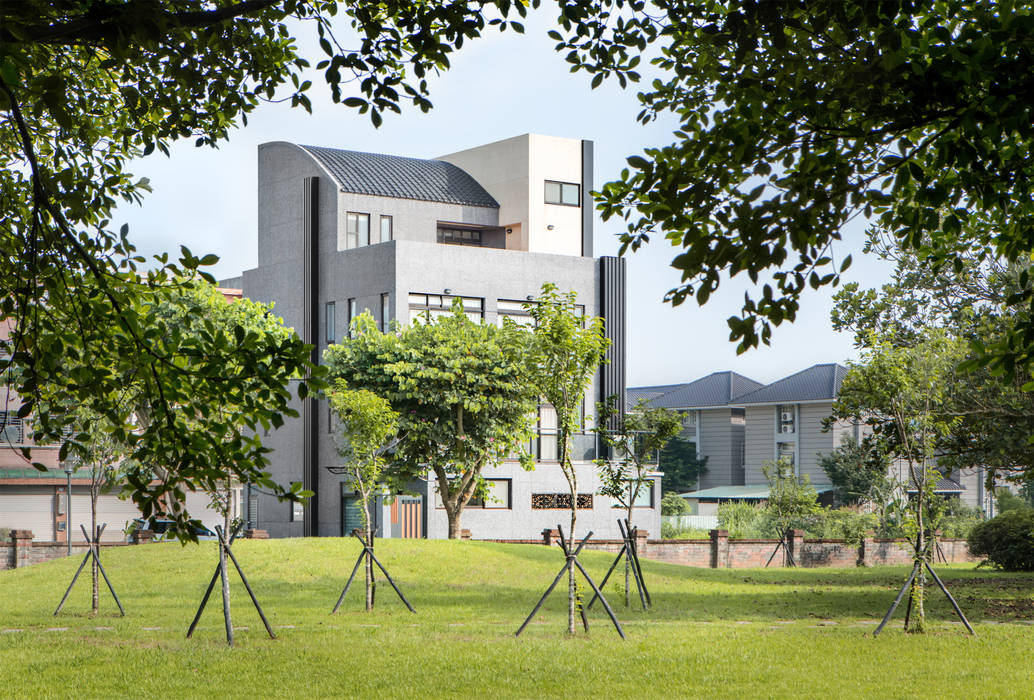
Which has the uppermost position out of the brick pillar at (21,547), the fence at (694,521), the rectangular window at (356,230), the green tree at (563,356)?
the rectangular window at (356,230)

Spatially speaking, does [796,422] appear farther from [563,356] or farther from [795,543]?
[563,356]

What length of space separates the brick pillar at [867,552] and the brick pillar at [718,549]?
17.0 feet

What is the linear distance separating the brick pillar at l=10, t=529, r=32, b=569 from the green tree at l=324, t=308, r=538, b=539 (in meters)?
9.40

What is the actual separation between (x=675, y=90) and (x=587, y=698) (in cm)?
616

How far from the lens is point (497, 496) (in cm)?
3747

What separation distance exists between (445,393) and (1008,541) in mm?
16360

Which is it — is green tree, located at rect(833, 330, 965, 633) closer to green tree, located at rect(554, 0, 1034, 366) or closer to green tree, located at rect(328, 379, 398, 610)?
green tree, located at rect(328, 379, 398, 610)

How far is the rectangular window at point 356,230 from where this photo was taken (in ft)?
131

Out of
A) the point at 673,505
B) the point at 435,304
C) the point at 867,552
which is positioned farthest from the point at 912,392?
the point at 673,505

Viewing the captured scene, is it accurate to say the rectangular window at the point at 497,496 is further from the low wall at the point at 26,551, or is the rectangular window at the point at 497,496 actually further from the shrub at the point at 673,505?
the shrub at the point at 673,505

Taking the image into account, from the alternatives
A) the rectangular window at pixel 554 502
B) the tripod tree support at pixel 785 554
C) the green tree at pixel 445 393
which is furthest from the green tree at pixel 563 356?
the rectangular window at pixel 554 502

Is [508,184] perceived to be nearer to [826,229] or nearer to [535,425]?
[535,425]

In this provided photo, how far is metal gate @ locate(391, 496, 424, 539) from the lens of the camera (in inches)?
1385

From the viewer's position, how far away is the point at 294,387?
40.1 meters
